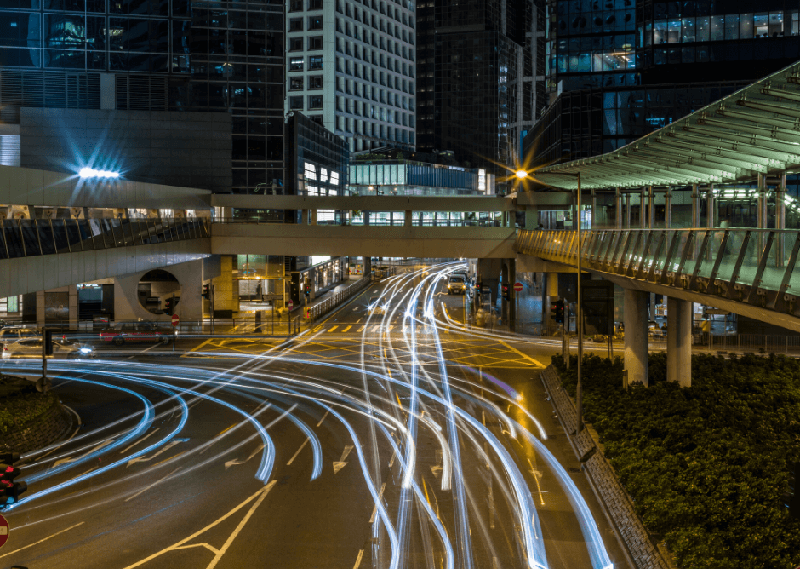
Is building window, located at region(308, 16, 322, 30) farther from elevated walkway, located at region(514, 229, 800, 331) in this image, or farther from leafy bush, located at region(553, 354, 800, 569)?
leafy bush, located at region(553, 354, 800, 569)

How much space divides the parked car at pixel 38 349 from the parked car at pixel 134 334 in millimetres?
2142

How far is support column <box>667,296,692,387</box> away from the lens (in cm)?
2559

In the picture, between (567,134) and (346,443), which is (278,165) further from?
(346,443)

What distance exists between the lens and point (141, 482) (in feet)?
62.8

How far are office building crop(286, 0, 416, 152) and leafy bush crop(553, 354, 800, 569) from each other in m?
91.2

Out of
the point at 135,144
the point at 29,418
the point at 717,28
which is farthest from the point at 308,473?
Answer: the point at 717,28

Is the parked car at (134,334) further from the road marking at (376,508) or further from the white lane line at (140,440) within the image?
the road marking at (376,508)

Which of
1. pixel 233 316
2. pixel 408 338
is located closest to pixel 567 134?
pixel 408 338

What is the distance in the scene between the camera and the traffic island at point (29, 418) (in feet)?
71.6

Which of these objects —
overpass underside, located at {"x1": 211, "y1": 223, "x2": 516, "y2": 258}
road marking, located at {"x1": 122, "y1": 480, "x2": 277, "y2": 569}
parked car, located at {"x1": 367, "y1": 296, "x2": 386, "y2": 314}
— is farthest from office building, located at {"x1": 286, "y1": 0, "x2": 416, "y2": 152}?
road marking, located at {"x1": 122, "y1": 480, "x2": 277, "y2": 569}

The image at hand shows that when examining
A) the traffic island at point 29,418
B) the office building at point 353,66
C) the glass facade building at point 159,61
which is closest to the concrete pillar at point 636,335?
the traffic island at point 29,418

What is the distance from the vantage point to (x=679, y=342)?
2566 cm

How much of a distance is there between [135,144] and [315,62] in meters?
57.7

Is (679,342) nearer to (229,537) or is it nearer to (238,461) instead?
(238,461)
